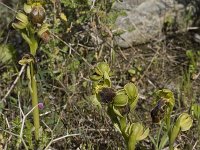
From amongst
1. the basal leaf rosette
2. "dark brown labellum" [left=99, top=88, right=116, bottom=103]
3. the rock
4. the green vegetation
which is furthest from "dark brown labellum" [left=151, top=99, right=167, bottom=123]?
the rock

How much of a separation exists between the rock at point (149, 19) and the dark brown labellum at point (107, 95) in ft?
4.66

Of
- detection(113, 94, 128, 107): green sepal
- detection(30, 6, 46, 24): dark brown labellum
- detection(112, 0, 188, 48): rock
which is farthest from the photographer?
detection(112, 0, 188, 48): rock

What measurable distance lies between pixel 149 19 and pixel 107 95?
5.17ft

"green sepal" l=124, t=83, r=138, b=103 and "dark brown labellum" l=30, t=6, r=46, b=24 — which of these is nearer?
"green sepal" l=124, t=83, r=138, b=103

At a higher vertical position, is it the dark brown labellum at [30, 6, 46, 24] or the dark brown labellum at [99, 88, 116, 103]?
the dark brown labellum at [30, 6, 46, 24]

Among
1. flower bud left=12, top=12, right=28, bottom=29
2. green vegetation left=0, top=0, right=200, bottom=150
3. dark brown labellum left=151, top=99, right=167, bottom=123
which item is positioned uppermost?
flower bud left=12, top=12, right=28, bottom=29

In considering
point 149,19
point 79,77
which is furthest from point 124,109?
point 149,19

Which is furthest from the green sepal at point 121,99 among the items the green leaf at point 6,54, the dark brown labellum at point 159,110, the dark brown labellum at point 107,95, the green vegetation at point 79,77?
the green leaf at point 6,54

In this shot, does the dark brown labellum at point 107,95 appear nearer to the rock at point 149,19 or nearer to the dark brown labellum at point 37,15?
the dark brown labellum at point 37,15

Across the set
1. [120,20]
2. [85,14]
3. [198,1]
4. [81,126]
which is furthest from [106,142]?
[198,1]

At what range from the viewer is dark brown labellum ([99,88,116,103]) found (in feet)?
4.79

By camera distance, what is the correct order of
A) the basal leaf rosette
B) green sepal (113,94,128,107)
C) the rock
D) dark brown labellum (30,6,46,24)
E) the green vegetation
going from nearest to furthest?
green sepal (113,94,128,107), the basal leaf rosette, dark brown labellum (30,6,46,24), the green vegetation, the rock

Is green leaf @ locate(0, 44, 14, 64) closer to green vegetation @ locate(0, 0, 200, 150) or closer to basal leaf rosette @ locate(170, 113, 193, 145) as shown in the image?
green vegetation @ locate(0, 0, 200, 150)

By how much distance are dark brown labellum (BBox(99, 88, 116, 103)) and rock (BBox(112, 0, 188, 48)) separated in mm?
1420
